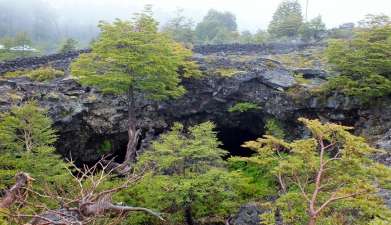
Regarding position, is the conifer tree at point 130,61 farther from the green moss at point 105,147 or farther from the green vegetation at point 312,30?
the green vegetation at point 312,30

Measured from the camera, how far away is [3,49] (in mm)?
39750

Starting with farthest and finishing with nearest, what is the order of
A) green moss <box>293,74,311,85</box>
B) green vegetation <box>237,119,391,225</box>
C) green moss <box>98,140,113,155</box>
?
green moss <box>98,140,113,155</box>, green moss <box>293,74,311,85</box>, green vegetation <box>237,119,391,225</box>

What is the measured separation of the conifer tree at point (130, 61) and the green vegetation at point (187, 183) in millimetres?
3123

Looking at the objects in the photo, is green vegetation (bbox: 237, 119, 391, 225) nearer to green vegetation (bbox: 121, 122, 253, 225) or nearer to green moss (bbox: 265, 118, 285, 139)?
green vegetation (bbox: 121, 122, 253, 225)

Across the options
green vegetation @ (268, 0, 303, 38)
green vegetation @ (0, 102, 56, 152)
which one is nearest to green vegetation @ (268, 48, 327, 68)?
green vegetation @ (268, 0, 303, 38)

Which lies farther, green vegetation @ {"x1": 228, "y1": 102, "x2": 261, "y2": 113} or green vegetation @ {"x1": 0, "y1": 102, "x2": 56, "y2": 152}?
green vegetation @ {"x1": 228, "y1": 102, "x2": 261, "y2": 113}

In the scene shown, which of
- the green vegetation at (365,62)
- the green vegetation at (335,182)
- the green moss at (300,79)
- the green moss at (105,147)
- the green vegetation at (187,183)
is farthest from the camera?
the green moss at (105,147)

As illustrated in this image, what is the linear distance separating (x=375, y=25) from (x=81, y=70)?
46.6 feet

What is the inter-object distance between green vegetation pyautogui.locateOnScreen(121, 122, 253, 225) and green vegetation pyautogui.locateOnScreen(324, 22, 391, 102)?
25.1 ft

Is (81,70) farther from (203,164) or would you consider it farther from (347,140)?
(347,140)

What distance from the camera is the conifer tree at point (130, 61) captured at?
19.2m

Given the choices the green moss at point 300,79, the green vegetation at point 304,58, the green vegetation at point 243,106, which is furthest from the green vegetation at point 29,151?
the green vegetation at point 304,58

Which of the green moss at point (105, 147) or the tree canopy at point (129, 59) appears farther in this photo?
the green moss at point (105, 147)

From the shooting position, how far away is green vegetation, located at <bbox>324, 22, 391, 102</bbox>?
64.4ft
